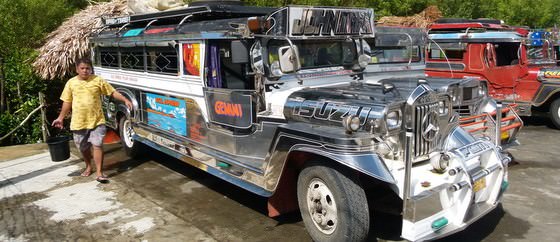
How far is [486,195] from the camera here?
3912 mm

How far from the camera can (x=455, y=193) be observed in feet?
11.6

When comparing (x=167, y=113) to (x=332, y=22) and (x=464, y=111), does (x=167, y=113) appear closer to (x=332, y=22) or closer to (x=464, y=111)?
(x=332, y=22)

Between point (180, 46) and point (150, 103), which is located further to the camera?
point (150, 103)

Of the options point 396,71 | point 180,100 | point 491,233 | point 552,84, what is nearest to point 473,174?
point 491,233

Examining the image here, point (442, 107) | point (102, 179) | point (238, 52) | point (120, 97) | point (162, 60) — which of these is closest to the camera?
point (442, 107)

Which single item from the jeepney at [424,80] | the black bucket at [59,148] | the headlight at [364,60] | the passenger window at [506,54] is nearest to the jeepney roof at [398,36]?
the jeepney at [424,80]

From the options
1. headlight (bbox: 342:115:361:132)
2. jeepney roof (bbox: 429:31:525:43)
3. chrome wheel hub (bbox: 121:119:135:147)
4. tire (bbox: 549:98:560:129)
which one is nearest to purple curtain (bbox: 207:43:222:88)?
headlight (bbox: 342:115:361:132)

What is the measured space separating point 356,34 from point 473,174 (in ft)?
6.27

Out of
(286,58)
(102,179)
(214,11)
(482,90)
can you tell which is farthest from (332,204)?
(102,179)

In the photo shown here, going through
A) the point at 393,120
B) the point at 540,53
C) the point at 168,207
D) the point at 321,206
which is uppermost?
the point at 540,53

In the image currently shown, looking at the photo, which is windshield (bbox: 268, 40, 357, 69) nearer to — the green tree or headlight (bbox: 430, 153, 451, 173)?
headlight (bbox: 430, 153, 451, 173)

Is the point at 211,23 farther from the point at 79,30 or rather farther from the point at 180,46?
the point at 79,30

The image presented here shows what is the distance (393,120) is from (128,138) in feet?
16.5

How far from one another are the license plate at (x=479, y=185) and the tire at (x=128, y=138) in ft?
16.7
